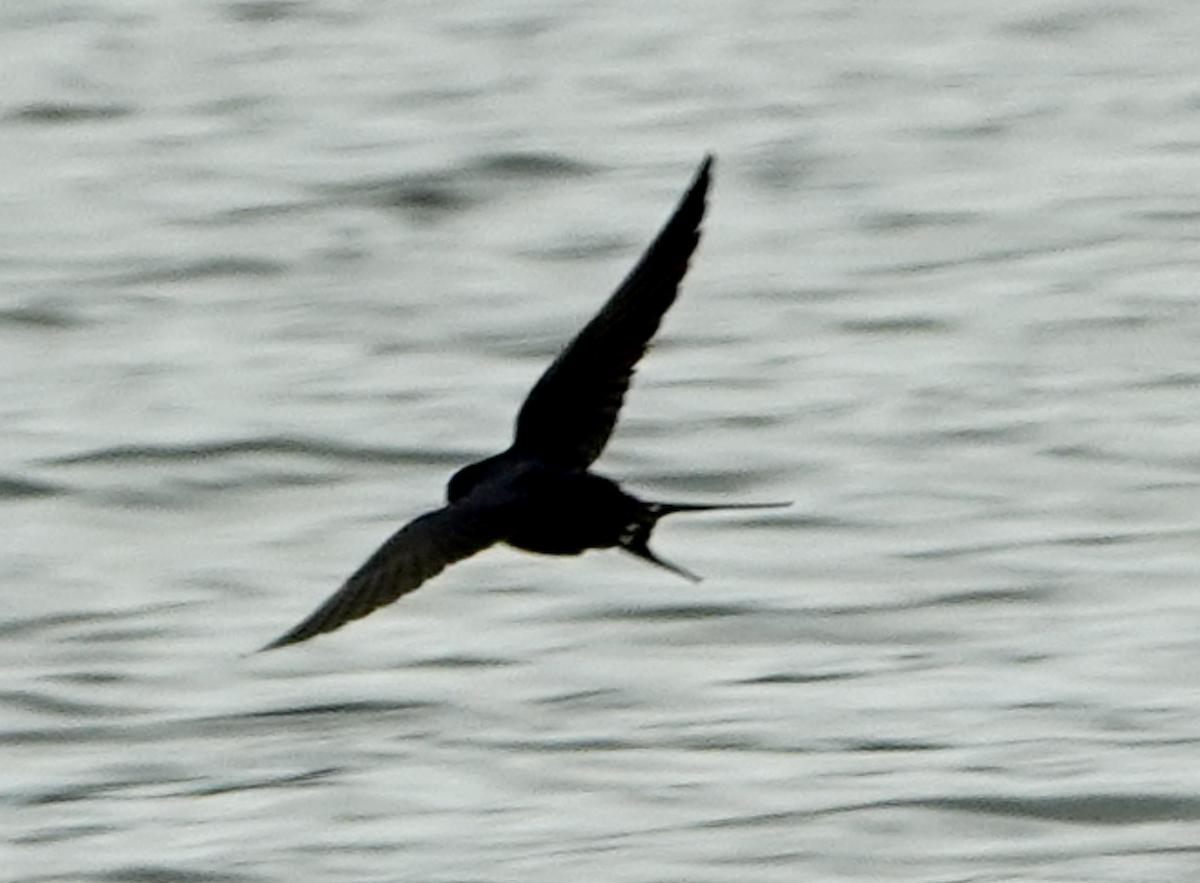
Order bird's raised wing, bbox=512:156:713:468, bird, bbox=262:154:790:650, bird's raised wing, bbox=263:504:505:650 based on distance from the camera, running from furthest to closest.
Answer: bird's raised wing, bbox=512:156:713:468 < bird, bbox=262:154:790:650 < bird's raised wing, bbox=263:504:505:650

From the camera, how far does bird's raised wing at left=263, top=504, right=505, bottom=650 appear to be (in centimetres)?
546

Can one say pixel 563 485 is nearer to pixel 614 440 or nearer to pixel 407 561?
pixel 407 561

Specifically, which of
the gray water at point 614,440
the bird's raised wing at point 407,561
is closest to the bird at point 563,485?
the bird's raised wing at point 407,561

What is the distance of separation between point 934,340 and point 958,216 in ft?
4.88

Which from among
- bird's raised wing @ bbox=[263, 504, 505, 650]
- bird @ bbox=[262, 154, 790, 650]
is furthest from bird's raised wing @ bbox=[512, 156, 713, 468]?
bird's raised wing @ bbox=[263, 504, 505, 650]

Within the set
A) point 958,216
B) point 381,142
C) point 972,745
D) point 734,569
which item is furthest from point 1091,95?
point 972,745

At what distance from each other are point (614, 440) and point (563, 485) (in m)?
4.69

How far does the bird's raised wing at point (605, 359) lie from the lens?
244 inches

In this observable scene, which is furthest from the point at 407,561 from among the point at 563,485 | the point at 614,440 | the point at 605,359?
the point at 614,440

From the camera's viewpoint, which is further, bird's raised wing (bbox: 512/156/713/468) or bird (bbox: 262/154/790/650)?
bird's raised wing (bbox: 512/156/713/468)

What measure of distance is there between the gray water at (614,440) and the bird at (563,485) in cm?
149

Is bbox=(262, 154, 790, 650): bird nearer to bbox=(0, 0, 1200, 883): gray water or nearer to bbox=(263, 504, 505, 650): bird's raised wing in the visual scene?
bbox=(263, 504, 505, 650): bird's raised wing

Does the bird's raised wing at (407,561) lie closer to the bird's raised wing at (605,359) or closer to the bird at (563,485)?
the bird at (563,485)

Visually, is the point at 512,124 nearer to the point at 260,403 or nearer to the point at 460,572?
the point at 260,403
